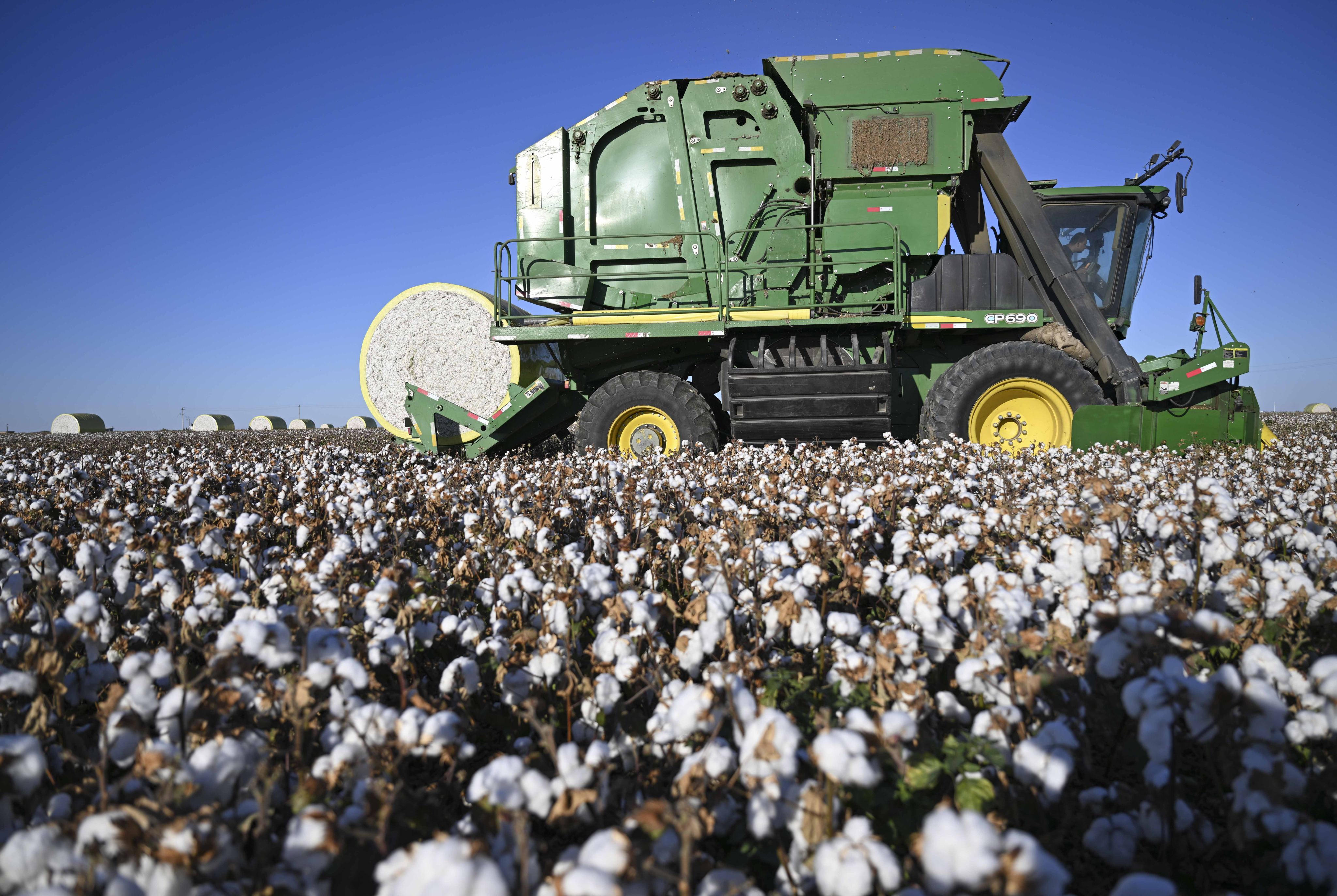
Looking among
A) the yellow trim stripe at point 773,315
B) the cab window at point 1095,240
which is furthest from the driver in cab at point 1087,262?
the yellow trim stripe at point 773,315

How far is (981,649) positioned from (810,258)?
22.0ft


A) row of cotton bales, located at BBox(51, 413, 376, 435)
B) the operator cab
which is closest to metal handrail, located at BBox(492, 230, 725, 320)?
the operator cab

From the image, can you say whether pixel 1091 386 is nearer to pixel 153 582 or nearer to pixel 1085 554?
pixel 1085 554

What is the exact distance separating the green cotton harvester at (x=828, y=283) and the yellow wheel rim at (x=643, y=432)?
1.1 inches

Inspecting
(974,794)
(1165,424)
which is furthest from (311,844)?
(1165,424)

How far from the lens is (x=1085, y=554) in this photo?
7.92 ft

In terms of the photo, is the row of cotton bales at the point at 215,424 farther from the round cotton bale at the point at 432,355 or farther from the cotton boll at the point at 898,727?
the cotton boll at the point at 898,727

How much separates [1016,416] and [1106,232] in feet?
8.93

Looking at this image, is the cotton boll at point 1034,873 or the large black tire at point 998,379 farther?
the large black tire at point 998,379

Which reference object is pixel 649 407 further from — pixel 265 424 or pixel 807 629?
pixel 265 424

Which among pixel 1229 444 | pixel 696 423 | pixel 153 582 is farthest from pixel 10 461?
pixel 1229 444

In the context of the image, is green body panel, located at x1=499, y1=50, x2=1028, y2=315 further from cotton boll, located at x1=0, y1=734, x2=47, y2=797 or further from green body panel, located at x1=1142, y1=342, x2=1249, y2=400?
cotton boll, located at x1=0, y1=734, x2=47, y2=797

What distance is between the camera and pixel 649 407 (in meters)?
7.73

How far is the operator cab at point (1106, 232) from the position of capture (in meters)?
7.82
